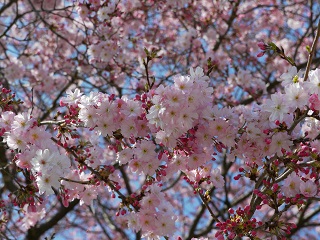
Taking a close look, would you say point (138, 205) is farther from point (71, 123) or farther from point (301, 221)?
point (301, 221)

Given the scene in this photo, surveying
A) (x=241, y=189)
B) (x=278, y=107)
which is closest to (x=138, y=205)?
(x=278, y=107)

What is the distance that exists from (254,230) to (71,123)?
4.19 feet

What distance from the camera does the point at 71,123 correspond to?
9.85ft

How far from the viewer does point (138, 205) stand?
3.05 m

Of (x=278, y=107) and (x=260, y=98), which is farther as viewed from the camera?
(x=260, y=98)

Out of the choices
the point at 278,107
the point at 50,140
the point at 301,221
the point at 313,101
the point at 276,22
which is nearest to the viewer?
the point at 313,101

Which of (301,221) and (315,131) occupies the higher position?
(301,221)

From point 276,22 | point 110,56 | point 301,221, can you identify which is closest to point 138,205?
point 110,56

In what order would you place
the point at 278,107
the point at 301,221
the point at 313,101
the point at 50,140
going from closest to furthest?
the point at 313,101 < the point at 278,107 < the point at 50,140 < the point at 301,221

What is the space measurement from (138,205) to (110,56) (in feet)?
9.86

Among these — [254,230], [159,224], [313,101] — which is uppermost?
[313,101]

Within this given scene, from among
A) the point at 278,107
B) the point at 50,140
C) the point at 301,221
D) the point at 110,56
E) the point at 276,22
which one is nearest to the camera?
the point at 278,107

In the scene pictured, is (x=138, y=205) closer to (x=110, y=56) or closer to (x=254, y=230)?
(x=254, y=230)

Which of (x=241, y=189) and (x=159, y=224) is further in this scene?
(x=241, y=189)
